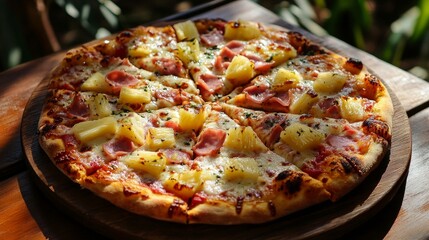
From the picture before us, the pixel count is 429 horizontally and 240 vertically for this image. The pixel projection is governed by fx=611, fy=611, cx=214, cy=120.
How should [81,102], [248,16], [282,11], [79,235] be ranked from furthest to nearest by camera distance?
[282,11] → [248,16] → [81,102] → [79,235]

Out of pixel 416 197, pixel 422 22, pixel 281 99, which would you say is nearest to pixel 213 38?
pixel 281 99

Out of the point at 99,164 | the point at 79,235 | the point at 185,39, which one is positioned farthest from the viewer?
the point at 185,39

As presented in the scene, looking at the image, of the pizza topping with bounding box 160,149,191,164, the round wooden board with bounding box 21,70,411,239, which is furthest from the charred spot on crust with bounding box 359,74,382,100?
the pizza topping with bounding box 160,149,191,164

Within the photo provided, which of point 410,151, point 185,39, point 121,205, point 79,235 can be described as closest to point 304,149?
point 410,151

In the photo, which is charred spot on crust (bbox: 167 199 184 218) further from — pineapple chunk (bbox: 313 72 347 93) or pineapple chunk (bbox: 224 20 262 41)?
pineapple chunk (bbox: 224 20 262 41)

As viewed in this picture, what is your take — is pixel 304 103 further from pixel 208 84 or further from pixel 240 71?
pixel 208 84

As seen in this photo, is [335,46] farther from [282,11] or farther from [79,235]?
[79,235]

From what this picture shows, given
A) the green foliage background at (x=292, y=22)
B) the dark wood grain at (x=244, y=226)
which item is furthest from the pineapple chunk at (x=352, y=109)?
the green foliage background at (x=292, y=22)
